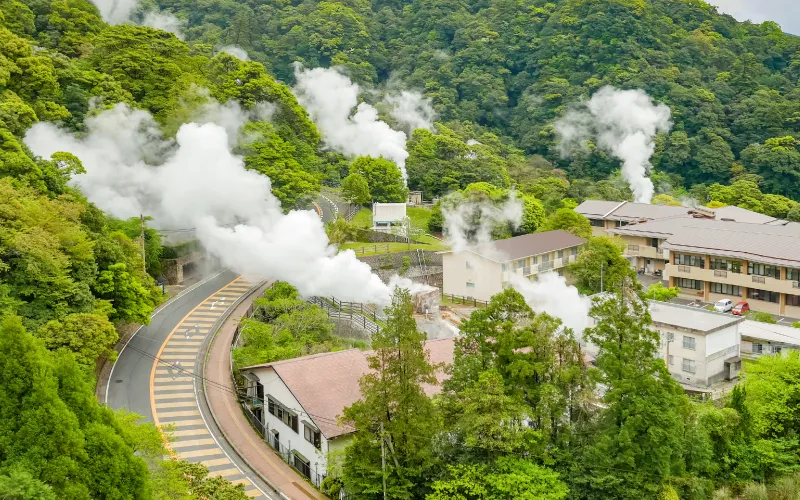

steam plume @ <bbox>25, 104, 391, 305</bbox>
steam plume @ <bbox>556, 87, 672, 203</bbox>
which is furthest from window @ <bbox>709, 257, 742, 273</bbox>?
steam plume @ <bbox>556, 87, 672, 203</bbox>

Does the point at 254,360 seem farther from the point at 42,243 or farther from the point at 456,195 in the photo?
the point at 456,195

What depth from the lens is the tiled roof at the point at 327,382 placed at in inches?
823

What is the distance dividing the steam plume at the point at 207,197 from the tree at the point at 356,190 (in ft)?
33.4

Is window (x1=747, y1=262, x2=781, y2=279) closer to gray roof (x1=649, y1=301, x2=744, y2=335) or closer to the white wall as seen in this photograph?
gray roof (x1=649, y1=301, x2=744, y2=335)

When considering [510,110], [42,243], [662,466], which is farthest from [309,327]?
[510,110]

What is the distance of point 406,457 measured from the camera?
18.2 metres

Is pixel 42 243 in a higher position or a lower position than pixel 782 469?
higher

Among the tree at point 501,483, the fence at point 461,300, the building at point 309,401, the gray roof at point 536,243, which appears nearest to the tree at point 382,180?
the gray roof at point 536,243

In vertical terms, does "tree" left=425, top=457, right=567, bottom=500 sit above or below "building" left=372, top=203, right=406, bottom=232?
below

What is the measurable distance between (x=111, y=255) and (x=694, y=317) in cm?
2288

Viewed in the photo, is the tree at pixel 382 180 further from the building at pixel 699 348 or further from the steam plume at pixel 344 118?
the building at pixel 699 348

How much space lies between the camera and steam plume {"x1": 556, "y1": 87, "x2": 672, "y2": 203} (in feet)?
211

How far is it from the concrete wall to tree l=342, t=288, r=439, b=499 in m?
18.8

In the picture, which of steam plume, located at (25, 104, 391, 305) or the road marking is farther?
steam plume, located at (25, 104, 391, 305)
